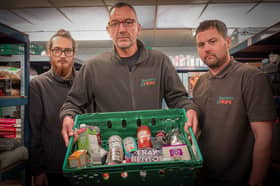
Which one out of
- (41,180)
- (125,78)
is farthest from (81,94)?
(41,180)

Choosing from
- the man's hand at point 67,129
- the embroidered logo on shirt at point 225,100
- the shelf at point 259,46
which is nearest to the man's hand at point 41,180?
the man's hand at point 67,129

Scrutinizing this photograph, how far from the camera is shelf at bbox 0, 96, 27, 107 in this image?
142 centimetres

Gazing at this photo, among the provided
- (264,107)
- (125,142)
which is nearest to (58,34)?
(125,142)

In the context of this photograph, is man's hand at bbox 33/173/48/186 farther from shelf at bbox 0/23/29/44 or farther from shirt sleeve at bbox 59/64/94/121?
shelf at bbox 0/23/29/44

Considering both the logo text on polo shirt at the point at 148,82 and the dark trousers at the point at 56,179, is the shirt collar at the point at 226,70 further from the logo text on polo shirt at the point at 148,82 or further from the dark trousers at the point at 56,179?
the dark trousers at the point at 56,179

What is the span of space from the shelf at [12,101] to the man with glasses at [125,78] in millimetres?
385

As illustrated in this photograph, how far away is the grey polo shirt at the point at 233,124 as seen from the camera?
160cm

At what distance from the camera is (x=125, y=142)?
1.07m

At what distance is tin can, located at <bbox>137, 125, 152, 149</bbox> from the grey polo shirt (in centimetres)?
83

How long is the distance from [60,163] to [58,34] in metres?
1.17

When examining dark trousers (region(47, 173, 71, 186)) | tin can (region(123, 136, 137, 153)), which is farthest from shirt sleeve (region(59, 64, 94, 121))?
dark trousers (region(47, 173, 71, 186))

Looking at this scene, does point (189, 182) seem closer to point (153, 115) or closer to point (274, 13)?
point (153, 115)

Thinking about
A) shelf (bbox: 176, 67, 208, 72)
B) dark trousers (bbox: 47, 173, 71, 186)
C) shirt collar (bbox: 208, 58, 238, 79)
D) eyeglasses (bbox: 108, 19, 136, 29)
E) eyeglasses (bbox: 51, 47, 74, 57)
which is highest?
shelf (bbox: 176, 67, 208, 72)

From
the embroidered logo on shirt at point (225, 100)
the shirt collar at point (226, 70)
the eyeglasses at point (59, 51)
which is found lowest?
the embroidered logo on shirt at point (225, 100)
